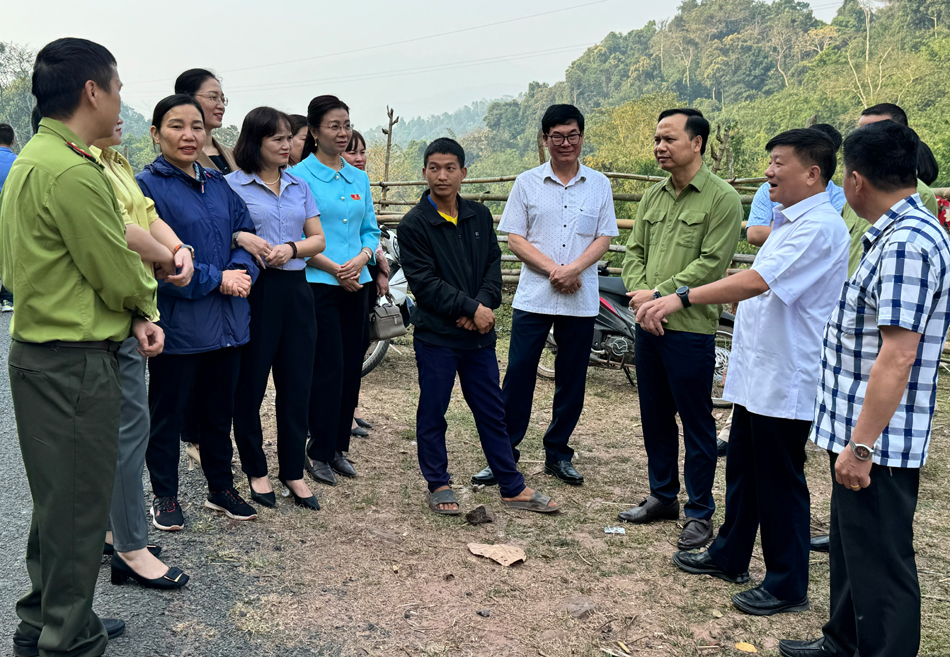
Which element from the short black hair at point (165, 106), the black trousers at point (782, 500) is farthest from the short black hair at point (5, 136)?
the black trousers at point (782, 500)

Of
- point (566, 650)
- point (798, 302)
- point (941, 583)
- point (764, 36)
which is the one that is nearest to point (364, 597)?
point (566, 650)

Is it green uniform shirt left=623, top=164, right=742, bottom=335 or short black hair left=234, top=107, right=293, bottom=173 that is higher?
short black hair left=234, top=107, right=293, bottom=173

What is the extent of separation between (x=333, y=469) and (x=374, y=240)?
3.96 ft

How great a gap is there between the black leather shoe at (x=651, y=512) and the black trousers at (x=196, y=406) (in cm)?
178

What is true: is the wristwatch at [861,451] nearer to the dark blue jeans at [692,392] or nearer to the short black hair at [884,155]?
the short black hair at [884,155]

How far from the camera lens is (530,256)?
3.72m

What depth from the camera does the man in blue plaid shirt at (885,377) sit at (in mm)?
1792

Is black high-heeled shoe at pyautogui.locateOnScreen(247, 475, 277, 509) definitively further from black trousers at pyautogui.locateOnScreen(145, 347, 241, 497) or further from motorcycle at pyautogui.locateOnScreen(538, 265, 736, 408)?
motorcycle at pyautogui.locateOnScreen(538, 265, 736, 408)

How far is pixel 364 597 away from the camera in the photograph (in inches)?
100

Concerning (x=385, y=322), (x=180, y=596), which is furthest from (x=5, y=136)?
(x=180, y=596)

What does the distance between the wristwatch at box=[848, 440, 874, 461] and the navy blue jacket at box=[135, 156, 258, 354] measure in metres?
2.21

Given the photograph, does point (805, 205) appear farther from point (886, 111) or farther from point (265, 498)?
point (265, 498)

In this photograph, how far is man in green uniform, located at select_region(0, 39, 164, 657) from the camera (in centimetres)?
187

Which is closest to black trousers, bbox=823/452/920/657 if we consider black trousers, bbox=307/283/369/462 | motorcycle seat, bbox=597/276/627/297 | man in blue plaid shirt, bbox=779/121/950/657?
man in blue plaid shirt, bbox=779/121/950/657
